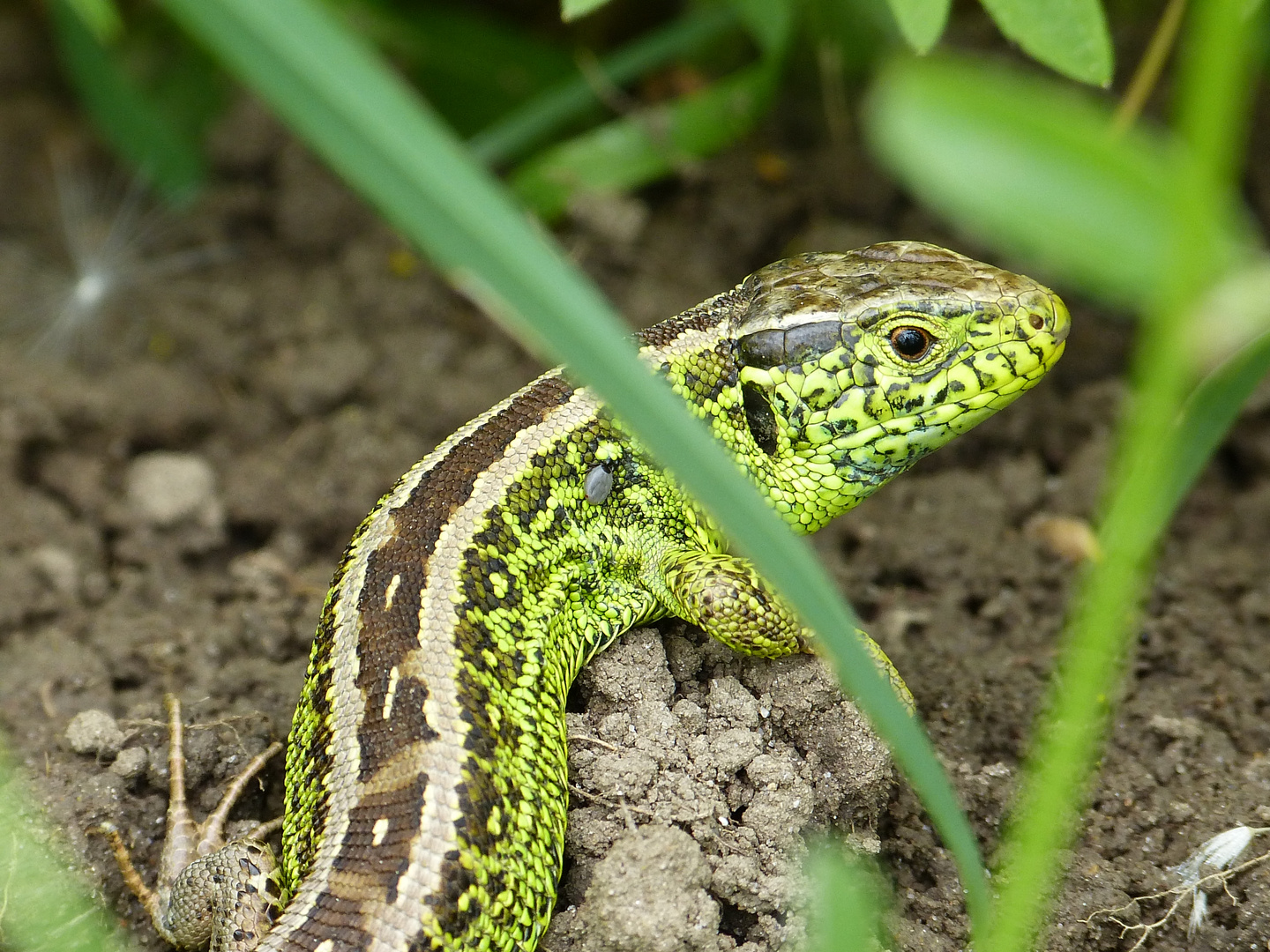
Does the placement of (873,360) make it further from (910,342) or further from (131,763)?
(131,763)

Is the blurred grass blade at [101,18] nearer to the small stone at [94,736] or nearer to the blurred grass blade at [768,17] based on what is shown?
→ the small stone at [94,736]

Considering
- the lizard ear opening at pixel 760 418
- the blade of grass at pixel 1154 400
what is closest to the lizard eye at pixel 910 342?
the lizard ear opening at pixel 760 418

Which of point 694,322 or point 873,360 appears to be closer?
point 873,360

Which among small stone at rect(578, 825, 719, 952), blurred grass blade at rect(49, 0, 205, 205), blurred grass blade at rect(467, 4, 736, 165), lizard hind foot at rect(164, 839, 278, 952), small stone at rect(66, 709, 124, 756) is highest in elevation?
blurred grass blade at rect(49, 0, 205, 205)

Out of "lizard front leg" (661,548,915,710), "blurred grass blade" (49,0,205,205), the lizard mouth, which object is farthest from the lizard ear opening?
"blurred grass blade" (49,0,205,205)

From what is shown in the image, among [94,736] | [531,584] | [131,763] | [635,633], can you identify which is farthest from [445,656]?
[94,736]

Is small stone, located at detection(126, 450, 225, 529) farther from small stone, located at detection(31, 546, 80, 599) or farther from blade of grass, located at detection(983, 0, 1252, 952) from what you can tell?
blade of grass, located at detection(983, 0, 1252, 952)

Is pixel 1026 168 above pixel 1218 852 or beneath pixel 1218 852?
above

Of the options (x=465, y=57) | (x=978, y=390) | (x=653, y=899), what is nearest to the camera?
(x=653, y=899)
